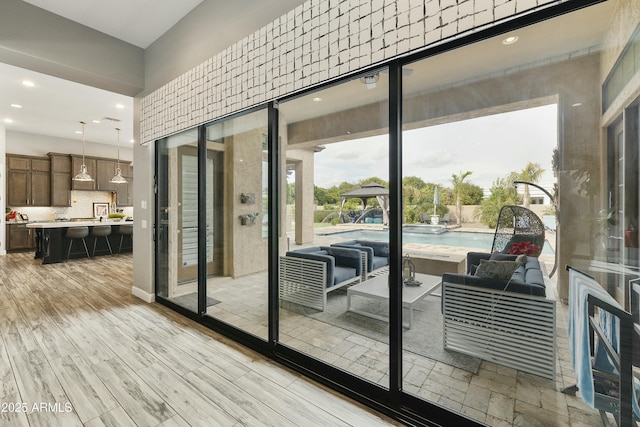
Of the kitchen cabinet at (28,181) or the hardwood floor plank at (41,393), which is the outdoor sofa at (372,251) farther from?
the kitchen cabinet at (28,181)

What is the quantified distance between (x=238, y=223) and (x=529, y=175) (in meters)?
2.83

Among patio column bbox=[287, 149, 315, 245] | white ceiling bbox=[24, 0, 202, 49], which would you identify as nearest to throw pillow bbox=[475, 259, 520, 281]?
patio column bbox=[287, 149, 315, 245]

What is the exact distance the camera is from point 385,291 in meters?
2.02

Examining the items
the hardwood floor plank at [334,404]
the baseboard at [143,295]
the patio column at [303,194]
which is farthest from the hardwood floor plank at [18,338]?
the patio column at [303,194]

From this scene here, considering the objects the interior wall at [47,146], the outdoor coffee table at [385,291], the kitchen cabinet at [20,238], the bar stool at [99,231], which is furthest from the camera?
the interior wall at [47,146]

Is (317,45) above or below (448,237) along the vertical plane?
above

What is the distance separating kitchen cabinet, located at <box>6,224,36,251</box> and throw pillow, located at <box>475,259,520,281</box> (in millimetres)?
11174

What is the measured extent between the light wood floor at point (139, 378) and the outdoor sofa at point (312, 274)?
1.92 ft

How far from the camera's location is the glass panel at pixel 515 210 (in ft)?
4.37

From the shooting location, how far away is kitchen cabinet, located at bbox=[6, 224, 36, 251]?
810cm

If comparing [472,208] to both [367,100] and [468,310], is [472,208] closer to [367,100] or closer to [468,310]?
[468,310]

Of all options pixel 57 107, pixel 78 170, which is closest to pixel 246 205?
pixel 57 107

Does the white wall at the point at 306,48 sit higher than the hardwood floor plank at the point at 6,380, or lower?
higher

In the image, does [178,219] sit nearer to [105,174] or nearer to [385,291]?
[385,291]
